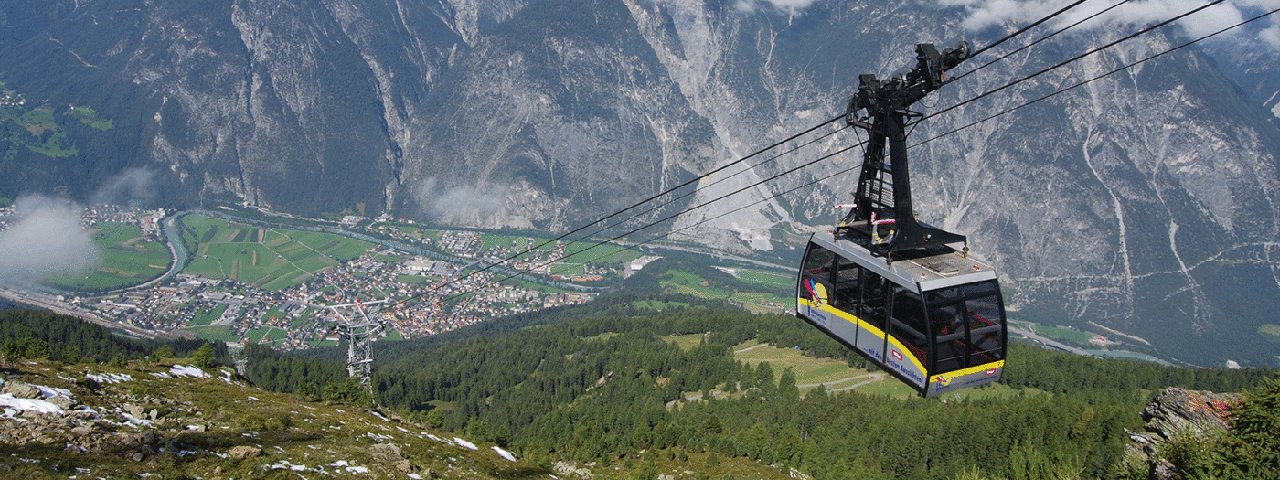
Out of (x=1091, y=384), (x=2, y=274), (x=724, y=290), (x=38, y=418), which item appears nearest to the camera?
(x=38, y=418)

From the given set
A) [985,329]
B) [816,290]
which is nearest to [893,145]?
[985,329]

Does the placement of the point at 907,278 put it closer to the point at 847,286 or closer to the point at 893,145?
the point at 847,286

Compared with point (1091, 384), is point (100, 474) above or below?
above

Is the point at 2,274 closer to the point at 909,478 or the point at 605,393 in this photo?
the point at 605,393

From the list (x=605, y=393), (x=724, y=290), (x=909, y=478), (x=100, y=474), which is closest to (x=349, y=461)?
(x=100, y=474)

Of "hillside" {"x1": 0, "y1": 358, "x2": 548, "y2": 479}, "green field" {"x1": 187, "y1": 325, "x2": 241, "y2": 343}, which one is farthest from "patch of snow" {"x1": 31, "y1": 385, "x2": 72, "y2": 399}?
"green field" {"x1": 187, "y1": 325, "x2": 241, "y2": 343}

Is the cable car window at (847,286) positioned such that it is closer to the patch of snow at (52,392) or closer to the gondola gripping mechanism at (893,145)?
the gondola gripping mechanism at (893,145)
